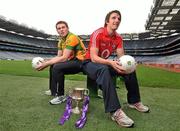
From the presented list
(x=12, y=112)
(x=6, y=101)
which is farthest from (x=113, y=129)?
(x=6, y=101)

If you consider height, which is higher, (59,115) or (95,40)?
(95,40)

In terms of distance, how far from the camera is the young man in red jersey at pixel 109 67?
3.71 meters

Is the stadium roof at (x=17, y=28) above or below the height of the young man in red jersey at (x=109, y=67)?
above

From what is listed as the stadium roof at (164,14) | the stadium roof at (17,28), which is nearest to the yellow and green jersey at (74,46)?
the stadium roof at (164,14)

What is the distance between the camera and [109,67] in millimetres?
4297

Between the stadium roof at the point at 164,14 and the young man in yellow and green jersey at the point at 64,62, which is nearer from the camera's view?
the young man in yellow and green jersey at the point at 64,62

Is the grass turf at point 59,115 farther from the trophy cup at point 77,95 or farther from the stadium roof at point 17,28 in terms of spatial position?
the stadium roof at point 17,28

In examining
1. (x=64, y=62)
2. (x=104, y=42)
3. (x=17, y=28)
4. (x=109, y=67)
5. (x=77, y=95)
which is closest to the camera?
(x=77, y=95)

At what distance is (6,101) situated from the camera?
479cm

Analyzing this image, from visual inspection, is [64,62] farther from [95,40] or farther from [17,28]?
[17,28]

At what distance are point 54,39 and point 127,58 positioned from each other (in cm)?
10111

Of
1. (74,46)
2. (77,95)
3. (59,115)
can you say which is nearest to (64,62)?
(74,46)

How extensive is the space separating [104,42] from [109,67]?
55 cm

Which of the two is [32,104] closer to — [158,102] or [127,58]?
[127,58]
